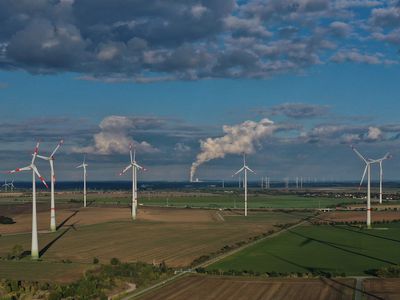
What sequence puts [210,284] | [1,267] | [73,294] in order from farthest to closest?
[1,267] < [210,284] < [73,294]

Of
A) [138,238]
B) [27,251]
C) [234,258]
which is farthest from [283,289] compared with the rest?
[138,238]

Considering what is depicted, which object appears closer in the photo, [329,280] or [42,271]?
[329,280]

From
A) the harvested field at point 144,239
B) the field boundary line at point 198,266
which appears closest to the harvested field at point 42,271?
the harvested field at point 144,239

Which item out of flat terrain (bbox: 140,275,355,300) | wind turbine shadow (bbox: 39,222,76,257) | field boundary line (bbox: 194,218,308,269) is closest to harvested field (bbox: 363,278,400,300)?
flat terrain (bbox: 140,275,355,300)

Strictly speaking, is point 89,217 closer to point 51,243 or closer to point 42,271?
point 51,243

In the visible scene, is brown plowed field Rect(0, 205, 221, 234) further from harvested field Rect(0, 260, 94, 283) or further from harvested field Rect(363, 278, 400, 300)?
harvested field Rect(363, 278, 400, 300)

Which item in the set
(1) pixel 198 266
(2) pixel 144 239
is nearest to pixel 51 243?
(2) pixel 144 239

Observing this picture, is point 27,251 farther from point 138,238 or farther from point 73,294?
point 73,294
